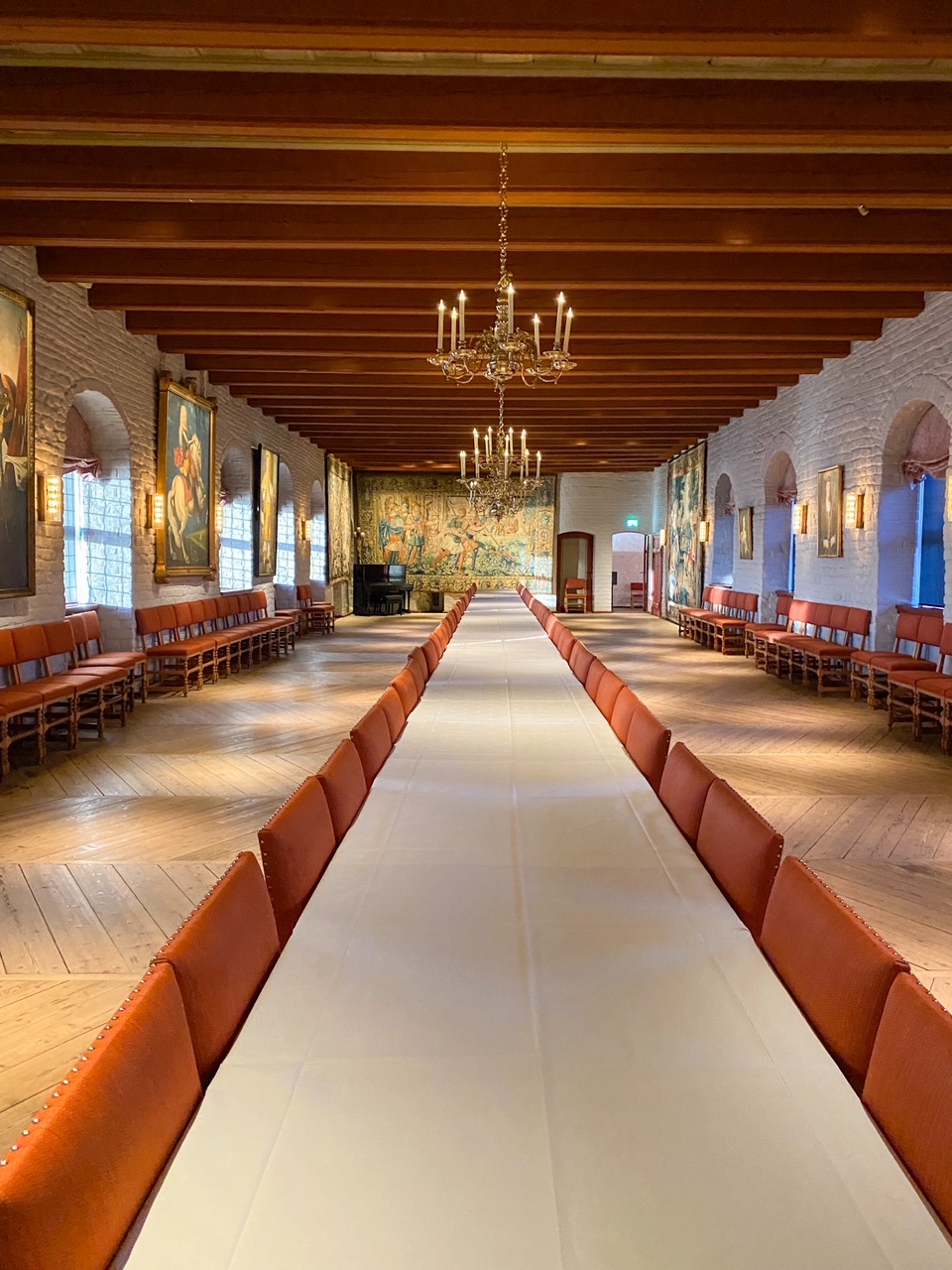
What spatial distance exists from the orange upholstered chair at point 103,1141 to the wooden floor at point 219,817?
1480 mm

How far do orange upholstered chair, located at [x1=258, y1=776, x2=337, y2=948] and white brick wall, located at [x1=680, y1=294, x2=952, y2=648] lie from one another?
7.40 metres

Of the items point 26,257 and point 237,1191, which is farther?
point 26,257

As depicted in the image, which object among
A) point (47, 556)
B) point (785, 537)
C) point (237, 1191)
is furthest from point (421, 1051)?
point (785, 537)

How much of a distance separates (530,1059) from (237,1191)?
51cm

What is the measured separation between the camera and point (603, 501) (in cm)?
2473

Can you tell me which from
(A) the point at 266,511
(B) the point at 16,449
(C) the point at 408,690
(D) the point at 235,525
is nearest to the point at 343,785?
(C) the point at 408,690

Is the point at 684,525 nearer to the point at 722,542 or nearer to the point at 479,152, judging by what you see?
the point at 722,542

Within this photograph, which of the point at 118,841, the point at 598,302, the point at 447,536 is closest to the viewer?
the point at 118,841

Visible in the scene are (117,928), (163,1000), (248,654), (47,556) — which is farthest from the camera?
(248,654)

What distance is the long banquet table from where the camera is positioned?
45.0 inches

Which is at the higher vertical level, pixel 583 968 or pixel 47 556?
pixel 47 556

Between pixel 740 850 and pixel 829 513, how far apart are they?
9.42m

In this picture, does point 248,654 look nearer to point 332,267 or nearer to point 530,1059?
point 332,267

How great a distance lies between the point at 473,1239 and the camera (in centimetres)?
114
